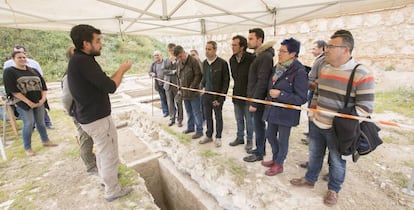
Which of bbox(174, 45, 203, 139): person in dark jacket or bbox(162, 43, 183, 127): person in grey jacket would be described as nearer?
bbox(174, 45, 203, 139): person in dark jacket

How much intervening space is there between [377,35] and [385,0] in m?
4.09

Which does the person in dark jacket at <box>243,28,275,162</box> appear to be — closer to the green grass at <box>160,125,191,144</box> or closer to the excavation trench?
the excavation trench

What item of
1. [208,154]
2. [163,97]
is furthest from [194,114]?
[163,97]

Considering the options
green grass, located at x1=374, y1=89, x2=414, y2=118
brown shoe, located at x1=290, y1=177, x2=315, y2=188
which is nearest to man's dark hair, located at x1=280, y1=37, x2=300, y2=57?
brown shoe, located at x1=290, y1=177, x2=315, y2=188

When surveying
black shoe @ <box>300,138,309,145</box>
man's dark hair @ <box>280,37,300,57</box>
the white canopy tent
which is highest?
the white canopy tent

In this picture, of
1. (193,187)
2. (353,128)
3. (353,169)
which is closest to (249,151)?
(193,187)

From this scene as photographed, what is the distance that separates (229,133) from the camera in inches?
A: 163

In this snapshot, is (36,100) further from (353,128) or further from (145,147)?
(353,128)

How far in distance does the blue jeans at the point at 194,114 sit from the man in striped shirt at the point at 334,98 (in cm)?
207

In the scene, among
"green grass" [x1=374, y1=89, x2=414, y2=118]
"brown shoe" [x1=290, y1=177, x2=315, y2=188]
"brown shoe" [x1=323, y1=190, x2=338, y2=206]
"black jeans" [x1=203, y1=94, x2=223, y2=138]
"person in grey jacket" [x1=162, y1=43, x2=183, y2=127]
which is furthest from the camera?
"green grass" [x1=374, y1=89, x2=414, y2=118]

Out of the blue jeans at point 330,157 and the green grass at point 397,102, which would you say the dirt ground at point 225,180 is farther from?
the green grass at point 397,102

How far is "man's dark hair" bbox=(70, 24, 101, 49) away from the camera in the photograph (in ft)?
5.69

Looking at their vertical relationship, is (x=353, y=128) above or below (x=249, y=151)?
above

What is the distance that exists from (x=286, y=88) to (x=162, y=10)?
271 centimetres
